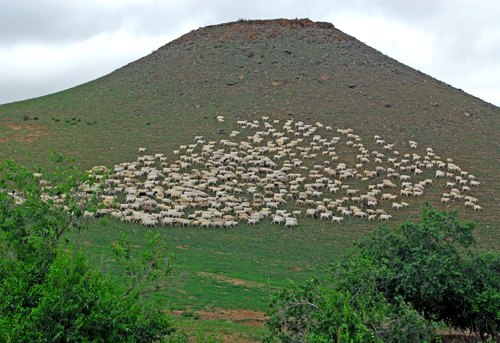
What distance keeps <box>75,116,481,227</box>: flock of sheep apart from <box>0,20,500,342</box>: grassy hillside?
4.63 feet

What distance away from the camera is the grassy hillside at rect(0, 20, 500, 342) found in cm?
2881

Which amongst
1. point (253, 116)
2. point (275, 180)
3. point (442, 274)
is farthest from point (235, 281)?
point (253, 116)

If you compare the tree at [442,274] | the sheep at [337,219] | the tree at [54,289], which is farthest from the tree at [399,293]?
the sheep at [337,219]

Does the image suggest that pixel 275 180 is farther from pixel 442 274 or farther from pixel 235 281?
pixel 442 274

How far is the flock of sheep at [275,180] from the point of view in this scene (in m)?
36.4

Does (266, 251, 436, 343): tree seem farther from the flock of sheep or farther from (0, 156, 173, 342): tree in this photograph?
the flock of sheep

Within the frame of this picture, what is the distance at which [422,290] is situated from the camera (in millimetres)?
15109

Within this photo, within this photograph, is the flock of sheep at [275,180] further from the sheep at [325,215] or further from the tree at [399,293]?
the tree at [399,293]

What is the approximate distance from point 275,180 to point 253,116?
1922cm

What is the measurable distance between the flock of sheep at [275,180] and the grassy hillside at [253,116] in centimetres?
141

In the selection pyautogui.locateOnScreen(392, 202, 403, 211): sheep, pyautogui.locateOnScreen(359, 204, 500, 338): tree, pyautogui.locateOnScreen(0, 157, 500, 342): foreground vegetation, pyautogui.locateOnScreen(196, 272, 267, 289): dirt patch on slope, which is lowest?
pyautogui.locateOnScreen(196, 272, 267, 289): dirt patch on slope

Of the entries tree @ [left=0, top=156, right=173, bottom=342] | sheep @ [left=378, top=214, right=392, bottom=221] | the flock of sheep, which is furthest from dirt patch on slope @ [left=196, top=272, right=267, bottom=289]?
sheep @ [left=378, top=214, right=392, bottom=221]

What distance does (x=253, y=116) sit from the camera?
59344mm

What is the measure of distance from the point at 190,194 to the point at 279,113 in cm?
2633
